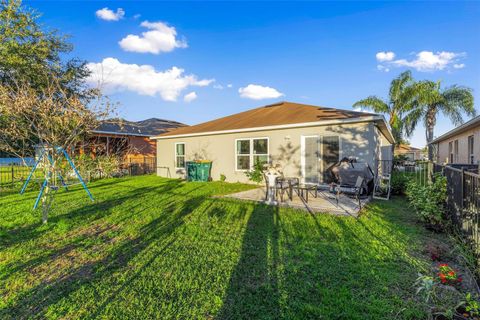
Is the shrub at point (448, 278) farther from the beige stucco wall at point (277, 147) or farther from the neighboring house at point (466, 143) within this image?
the neighboring house at point (466, 143)

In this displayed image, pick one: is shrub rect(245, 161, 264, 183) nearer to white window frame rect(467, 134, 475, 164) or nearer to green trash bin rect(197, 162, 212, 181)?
green trash bin rect(197, 162, 212, 181)

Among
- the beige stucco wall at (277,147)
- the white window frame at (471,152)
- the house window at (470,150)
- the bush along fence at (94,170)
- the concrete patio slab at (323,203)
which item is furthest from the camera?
the house window at (470,150)

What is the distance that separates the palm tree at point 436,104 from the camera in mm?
19672

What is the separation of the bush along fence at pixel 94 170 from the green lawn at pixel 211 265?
138 cm

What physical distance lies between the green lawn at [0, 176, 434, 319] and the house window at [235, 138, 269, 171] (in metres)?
5.01

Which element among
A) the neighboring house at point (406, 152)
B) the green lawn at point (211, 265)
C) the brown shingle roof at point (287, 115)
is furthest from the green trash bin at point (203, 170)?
the neighboring house at point (406, 152)

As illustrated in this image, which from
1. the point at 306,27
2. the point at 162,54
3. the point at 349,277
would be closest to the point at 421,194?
the point at 349,277

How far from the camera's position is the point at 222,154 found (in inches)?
482

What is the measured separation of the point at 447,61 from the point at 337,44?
10.5 meters

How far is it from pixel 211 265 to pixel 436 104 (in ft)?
83.0

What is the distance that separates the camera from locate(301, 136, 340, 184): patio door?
9.05 metres

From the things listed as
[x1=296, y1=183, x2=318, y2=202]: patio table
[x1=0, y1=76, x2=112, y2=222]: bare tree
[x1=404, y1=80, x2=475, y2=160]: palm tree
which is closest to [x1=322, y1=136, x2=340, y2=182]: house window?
[x1=296, y1=183, x2=318, y2=202]: patio table

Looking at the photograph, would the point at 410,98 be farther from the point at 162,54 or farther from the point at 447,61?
the point at 162,54

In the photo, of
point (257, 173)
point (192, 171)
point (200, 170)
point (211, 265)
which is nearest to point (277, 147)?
point (257, 173)
